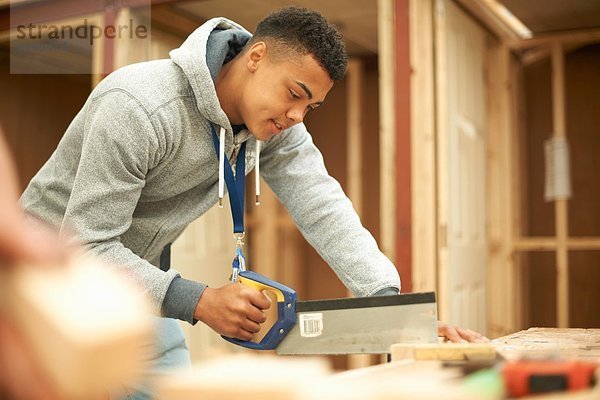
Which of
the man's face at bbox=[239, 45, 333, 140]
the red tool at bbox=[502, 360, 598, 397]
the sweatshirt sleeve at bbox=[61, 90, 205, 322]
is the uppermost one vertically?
the man's face at bbox=[239, 45, 333, 140]

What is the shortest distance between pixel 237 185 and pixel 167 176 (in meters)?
0.16

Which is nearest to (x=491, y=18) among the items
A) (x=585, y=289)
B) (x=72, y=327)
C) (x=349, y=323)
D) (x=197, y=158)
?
(x=585, y=289)

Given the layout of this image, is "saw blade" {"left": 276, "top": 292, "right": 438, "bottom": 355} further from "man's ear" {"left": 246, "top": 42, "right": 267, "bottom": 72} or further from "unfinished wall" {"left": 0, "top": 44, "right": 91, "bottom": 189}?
"unfinished wall" {"left": 0, "top": 44, "right": 91, "bottom": 189}

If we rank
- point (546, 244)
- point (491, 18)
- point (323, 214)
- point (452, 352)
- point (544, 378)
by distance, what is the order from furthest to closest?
point (546, 244) < point (491, 18) < point (323, 214) < point (452, 352) < point (544, 378)

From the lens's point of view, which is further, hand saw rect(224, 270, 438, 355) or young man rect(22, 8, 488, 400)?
young man rect(22, 8, 488, 400)

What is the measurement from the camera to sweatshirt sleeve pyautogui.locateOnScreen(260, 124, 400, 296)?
1648 mm

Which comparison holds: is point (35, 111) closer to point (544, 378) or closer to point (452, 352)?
point (452, 352)

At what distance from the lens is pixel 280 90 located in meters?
1.61

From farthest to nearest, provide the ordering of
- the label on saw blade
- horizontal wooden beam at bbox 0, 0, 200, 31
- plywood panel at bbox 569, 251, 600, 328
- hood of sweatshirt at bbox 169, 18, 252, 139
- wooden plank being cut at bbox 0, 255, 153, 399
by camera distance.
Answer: plywood panel at bbox 569, 251, 600, 328 < horizontal wooden beam at bbox 0, 0, 200, 31 < hood of sweatshirt at bbox 169, 18, 252, 139 < the label on saw blade < wooden plank being cut at bbox 0, 255, 153, 399

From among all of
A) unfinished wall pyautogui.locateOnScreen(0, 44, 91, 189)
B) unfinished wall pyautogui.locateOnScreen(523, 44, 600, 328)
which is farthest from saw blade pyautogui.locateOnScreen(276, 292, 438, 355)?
unfinished wall pyautogui.locateOnScreen(0, 44, 91, 189)

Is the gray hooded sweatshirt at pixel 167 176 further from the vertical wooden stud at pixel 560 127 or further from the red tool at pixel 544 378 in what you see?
the vertical wooden stud at pixel 560 127

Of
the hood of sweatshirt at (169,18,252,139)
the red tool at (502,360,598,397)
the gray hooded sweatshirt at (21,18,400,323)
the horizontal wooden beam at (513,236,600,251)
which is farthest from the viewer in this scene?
the horizontal wooden beam at (513,236,600,251)

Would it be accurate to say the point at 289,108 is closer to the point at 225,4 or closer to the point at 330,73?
the point at 330,73

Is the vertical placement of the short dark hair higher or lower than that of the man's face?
higher
